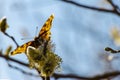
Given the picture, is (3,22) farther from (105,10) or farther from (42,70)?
(105,10)

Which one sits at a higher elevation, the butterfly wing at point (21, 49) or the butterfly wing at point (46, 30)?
the butterfly wing at point (46, 30)

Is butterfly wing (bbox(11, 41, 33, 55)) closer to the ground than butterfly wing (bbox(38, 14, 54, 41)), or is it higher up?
closer to the ground

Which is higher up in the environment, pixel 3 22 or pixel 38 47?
pixel 3 22

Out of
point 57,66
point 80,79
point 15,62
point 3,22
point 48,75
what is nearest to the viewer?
point 48,75

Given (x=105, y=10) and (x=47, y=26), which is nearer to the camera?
(x=47, y=26)

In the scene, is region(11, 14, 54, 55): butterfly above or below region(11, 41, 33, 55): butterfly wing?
above

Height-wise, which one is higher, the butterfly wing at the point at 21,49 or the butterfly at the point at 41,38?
the butterfly at the point at 41,38

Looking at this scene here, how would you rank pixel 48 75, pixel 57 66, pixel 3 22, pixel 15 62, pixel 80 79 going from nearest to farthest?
pixel 48 75 → pixel 57 66 → pixel 3 22 → pixel 15 62 → pixel 80 79

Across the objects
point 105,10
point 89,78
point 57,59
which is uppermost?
point 105,10

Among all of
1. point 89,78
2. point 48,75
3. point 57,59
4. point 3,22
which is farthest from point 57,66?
point 89,78
